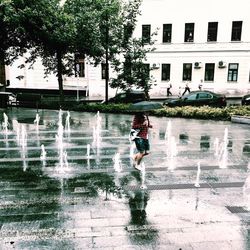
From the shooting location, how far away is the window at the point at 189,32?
3102 cm

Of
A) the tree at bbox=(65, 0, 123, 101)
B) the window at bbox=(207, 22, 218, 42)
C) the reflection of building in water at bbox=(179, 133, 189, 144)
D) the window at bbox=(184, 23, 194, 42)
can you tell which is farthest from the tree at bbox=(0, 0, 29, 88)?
the window at bbox=(207, 22, 218, 42)

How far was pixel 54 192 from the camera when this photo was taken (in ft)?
23.7

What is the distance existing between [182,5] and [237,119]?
1744 cm

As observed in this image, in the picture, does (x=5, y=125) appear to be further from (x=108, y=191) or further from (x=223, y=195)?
(x=223, y=195)

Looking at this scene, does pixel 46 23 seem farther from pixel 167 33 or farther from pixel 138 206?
pixel 167 33

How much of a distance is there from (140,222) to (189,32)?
28.1 meters

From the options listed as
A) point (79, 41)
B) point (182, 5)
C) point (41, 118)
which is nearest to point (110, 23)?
point (79, 41)

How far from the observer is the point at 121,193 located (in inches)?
282

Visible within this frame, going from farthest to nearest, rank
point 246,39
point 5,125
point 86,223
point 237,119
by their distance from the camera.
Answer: point 246,39 → point 237,119 → point 5,125 → point 86,223

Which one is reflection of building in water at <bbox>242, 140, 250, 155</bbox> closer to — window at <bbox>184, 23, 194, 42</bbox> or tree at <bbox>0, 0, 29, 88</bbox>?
tree at <bbox>0, 0, 29, 88</bbox>

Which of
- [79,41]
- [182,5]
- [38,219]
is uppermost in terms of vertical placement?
[182,5]

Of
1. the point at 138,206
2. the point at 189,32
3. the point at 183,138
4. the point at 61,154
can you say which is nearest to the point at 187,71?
the point at 189,32

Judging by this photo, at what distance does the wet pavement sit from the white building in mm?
19332

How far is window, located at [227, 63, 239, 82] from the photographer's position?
31.1 meters
